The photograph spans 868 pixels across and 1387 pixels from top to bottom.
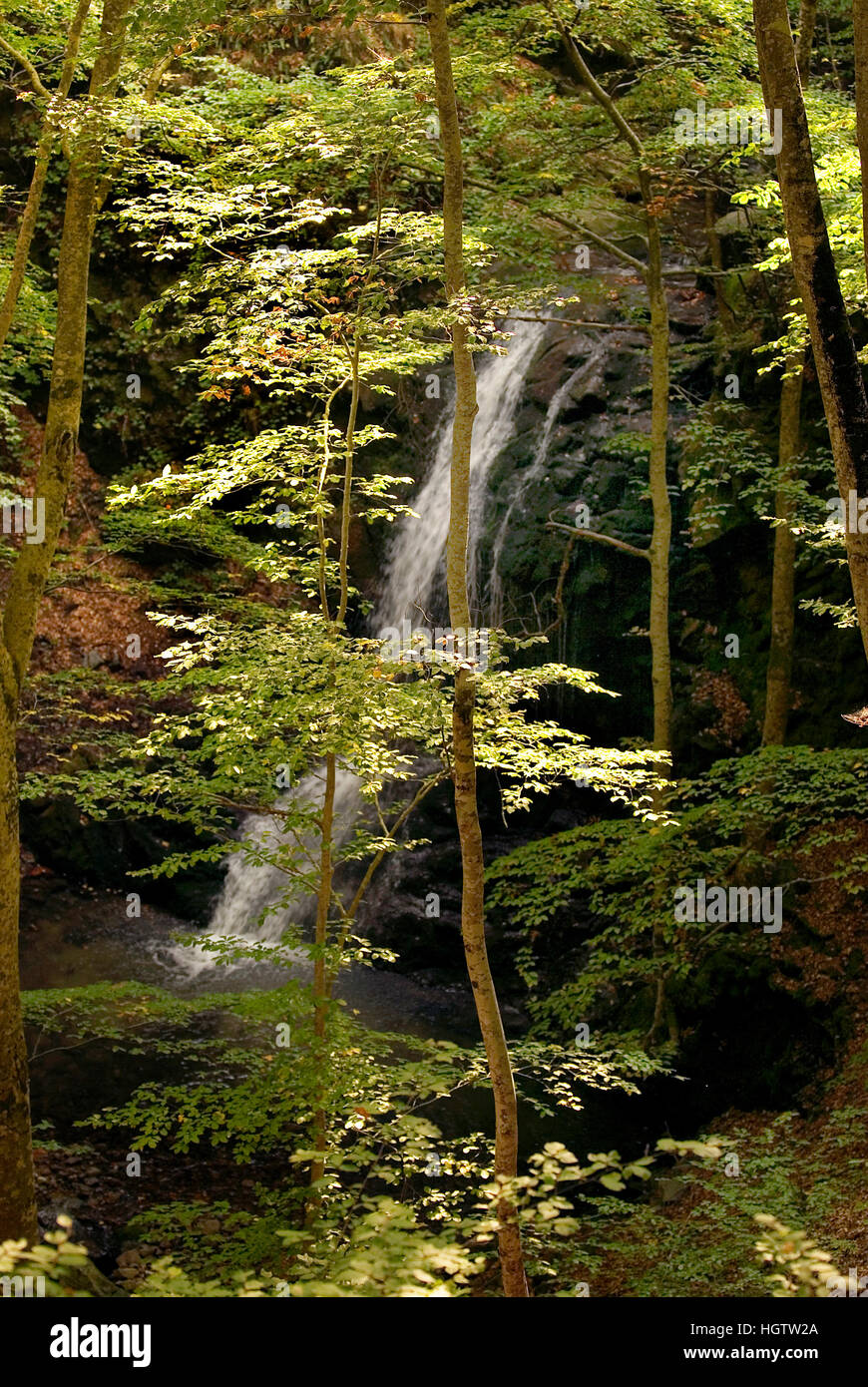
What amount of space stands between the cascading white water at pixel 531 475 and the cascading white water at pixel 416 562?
0.27m

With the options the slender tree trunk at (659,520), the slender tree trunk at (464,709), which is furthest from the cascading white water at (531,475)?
the slender tree trunk at (464,709)

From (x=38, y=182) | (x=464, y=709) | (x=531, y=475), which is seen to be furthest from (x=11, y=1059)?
(x=531, y=475)

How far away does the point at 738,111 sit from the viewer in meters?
8.37

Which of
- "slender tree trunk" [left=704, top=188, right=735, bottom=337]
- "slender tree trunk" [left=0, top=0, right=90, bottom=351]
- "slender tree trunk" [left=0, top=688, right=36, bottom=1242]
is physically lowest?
"slender tree trunk" [left=0, top=688, right=36, bottom=1242]

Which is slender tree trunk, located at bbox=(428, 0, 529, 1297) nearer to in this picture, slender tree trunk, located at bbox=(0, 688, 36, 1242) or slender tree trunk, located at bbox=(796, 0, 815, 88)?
slender tree trunk, located at bbox=(0, 688, 36, 1242)

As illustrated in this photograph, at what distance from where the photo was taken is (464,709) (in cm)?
473

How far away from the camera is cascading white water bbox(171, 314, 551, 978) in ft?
39.6

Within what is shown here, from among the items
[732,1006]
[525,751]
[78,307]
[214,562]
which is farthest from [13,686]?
[214,562]

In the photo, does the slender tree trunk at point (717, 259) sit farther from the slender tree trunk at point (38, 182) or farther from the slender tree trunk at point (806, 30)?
the slender tree trunk at point (38, 182)

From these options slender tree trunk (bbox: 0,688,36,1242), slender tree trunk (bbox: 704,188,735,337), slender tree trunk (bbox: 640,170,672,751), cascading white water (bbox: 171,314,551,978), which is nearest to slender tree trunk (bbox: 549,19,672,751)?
slender tree trunk (bbox: 640,170,672,751)

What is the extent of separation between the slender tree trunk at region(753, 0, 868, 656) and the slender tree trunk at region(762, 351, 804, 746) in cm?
496

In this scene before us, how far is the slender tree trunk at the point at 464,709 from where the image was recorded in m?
4.63
